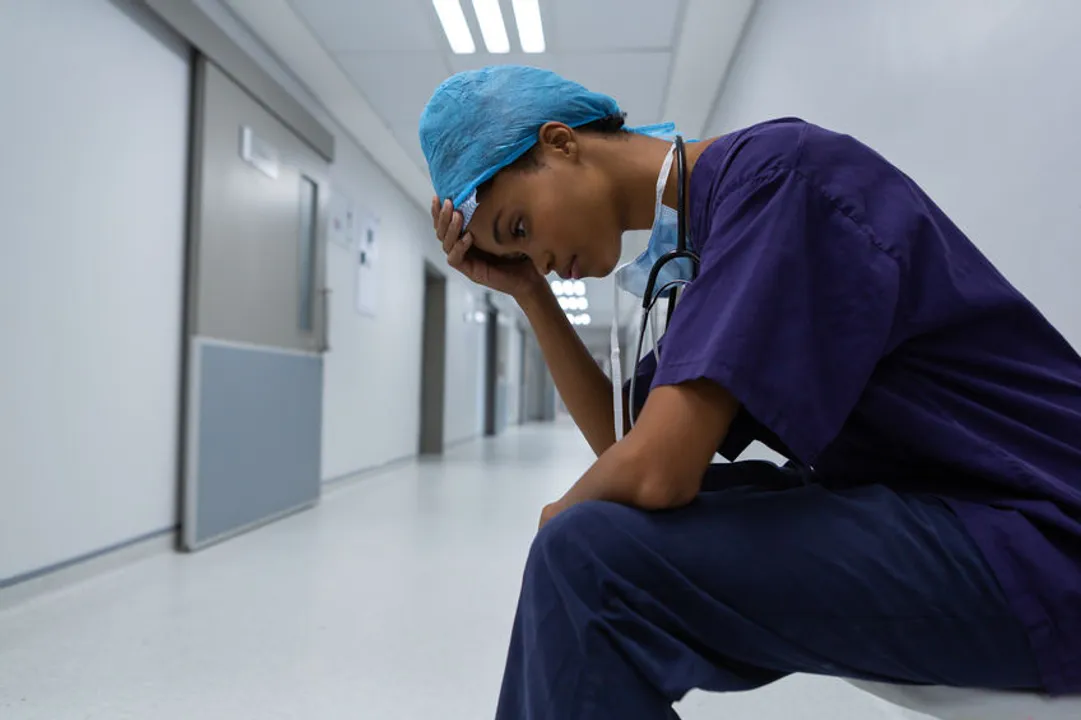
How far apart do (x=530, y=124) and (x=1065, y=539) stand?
Answer: 723 mm

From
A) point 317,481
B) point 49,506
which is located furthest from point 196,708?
point 317,481

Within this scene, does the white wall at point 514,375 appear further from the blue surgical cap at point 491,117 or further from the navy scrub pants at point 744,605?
the navy scrub pants at point 744,605

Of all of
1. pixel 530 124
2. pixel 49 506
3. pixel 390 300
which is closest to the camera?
pixel 530 124

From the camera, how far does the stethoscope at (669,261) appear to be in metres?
0.79

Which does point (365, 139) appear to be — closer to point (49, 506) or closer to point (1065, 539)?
point (49, 506)

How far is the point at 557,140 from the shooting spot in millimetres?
897

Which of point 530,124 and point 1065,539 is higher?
point 530,124

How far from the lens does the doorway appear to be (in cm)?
714

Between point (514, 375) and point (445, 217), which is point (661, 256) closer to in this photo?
point (445, 217)

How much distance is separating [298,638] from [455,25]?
2.82 m

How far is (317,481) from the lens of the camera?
392 centimetres

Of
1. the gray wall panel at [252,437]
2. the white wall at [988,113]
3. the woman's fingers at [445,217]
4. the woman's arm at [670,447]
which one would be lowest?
the gray wall panel at [252,437]

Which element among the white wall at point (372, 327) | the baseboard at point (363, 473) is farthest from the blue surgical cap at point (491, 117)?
the baseboard at point (363, 473)

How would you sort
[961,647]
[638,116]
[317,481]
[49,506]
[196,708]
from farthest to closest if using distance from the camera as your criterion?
1. [638,116]
2. [317,481]
3. [49,506]
4. [196,708]
5. [961,647]
